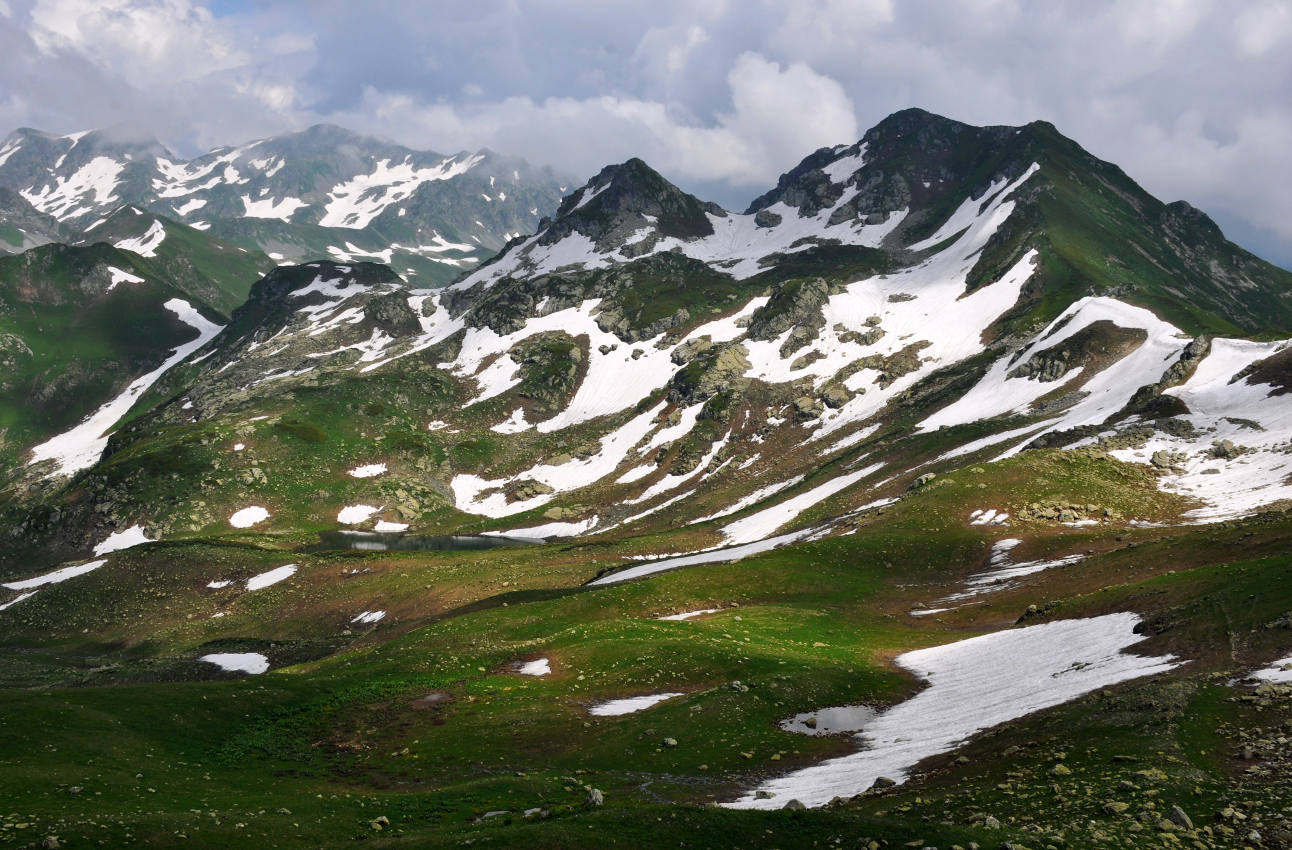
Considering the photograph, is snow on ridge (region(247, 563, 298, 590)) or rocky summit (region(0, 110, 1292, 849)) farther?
snow on ridge (region(247, 563, 298, 590))

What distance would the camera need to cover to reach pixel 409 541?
148 m

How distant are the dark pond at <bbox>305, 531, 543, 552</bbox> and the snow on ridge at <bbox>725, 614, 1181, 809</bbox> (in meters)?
113

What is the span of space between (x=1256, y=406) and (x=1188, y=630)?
6294cm

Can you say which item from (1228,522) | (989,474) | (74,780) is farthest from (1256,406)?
(74,780)

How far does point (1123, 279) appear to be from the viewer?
176 meters

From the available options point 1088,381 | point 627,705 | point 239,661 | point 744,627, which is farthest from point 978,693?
point 1088,381

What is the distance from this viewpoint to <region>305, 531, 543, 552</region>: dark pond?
140000 millimetres

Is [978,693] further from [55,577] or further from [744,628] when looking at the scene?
[55,577]

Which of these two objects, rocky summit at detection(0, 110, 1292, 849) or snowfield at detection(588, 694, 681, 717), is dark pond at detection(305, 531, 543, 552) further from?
snowfield at detection(588, 694, 681, 717)

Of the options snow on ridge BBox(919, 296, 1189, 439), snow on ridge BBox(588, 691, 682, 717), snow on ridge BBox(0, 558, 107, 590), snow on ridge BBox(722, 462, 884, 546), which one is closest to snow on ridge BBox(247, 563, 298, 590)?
snow on ridge BBox(0, 558, 107, 590)

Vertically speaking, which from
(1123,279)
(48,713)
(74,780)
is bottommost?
(74,780)

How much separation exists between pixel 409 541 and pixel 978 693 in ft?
430

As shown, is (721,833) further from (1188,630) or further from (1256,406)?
(1256,406)

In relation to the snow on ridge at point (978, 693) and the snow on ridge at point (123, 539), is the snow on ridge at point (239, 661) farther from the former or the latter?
the snow on ridge at point (123, 539)
